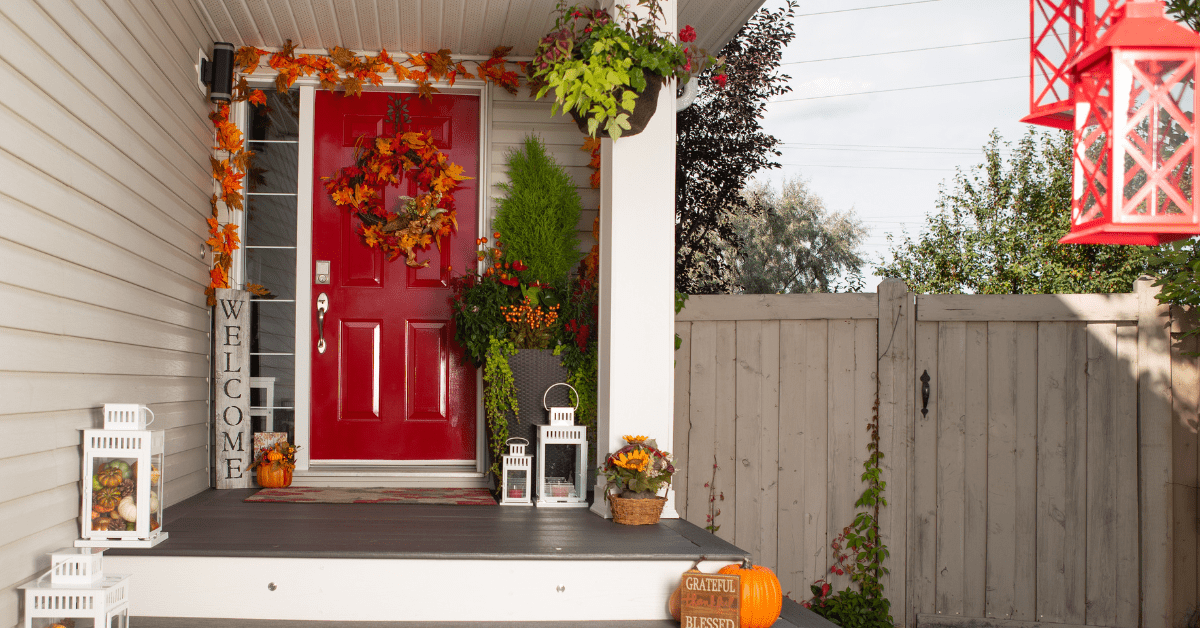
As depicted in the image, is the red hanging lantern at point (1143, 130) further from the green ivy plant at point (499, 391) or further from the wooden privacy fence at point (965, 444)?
the green ivy plant at point (499, 391)

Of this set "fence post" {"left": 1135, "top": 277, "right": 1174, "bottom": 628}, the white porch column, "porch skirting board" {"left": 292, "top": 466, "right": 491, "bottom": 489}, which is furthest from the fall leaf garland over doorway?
"fence post" {"left": 1135, "top": 277, "right": 1174, "bottom": 628}

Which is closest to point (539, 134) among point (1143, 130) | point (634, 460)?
point (634, 460)

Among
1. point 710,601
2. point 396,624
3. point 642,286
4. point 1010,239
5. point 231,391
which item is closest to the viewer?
point 710,601

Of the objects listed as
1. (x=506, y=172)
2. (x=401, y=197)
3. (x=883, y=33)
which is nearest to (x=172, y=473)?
(x=401, y=197)

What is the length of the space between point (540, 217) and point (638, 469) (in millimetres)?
1313

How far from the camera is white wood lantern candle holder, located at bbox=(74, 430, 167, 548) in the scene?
2.29 meters

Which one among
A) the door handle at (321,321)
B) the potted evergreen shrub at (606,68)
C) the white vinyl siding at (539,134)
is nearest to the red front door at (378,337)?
the door handle at (321,321)

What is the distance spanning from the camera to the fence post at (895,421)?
328cm

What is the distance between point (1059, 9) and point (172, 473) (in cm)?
316

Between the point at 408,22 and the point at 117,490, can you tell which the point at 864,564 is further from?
the point at 408,22

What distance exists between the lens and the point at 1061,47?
3.50ft

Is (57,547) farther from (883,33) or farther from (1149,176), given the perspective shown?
(883,33)

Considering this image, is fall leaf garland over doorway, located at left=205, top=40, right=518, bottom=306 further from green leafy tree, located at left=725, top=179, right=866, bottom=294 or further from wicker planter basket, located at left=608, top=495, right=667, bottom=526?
green leafy tree, located at left=725, top=179, right=866, bottom=294

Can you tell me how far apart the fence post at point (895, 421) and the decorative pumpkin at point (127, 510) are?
2.73 m
